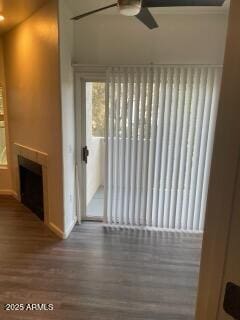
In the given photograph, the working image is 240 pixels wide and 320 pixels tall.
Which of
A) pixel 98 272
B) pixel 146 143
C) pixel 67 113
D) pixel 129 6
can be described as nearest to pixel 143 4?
pixel 129 6

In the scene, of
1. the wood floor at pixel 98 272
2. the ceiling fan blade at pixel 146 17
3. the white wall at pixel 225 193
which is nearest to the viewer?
the white wall at pixel 225 193

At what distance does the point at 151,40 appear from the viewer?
3.30m

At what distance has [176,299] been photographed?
2.41 metres

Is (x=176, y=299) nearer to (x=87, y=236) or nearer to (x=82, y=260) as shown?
(x=82, y=260)

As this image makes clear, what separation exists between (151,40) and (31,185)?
9.13 ft

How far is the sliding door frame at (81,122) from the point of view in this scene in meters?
3.43

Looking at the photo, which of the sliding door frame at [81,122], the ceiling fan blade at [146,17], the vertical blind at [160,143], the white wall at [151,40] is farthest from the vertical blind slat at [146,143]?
the ceiling fan blade at [146,17]

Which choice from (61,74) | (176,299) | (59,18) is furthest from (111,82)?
(176,299)

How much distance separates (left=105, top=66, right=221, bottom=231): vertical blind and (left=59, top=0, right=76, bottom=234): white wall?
49 centimetres

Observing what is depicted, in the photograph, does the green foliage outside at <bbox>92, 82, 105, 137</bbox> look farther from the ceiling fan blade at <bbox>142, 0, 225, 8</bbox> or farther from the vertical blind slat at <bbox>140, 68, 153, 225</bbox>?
the ceiling fan blade at <bbox>142, 0, 225, 8</bbox>

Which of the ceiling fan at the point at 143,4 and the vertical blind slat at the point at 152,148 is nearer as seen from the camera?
the ceiling fan at the point at 143,4

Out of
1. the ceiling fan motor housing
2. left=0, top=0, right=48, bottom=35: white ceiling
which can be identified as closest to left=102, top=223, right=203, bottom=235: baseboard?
the ceiling fan motor housing

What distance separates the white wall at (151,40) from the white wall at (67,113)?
28 cm

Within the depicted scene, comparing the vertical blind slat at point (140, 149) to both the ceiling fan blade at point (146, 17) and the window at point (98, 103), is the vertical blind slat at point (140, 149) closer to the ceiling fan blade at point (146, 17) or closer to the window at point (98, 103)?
the window at point (98, 103)
